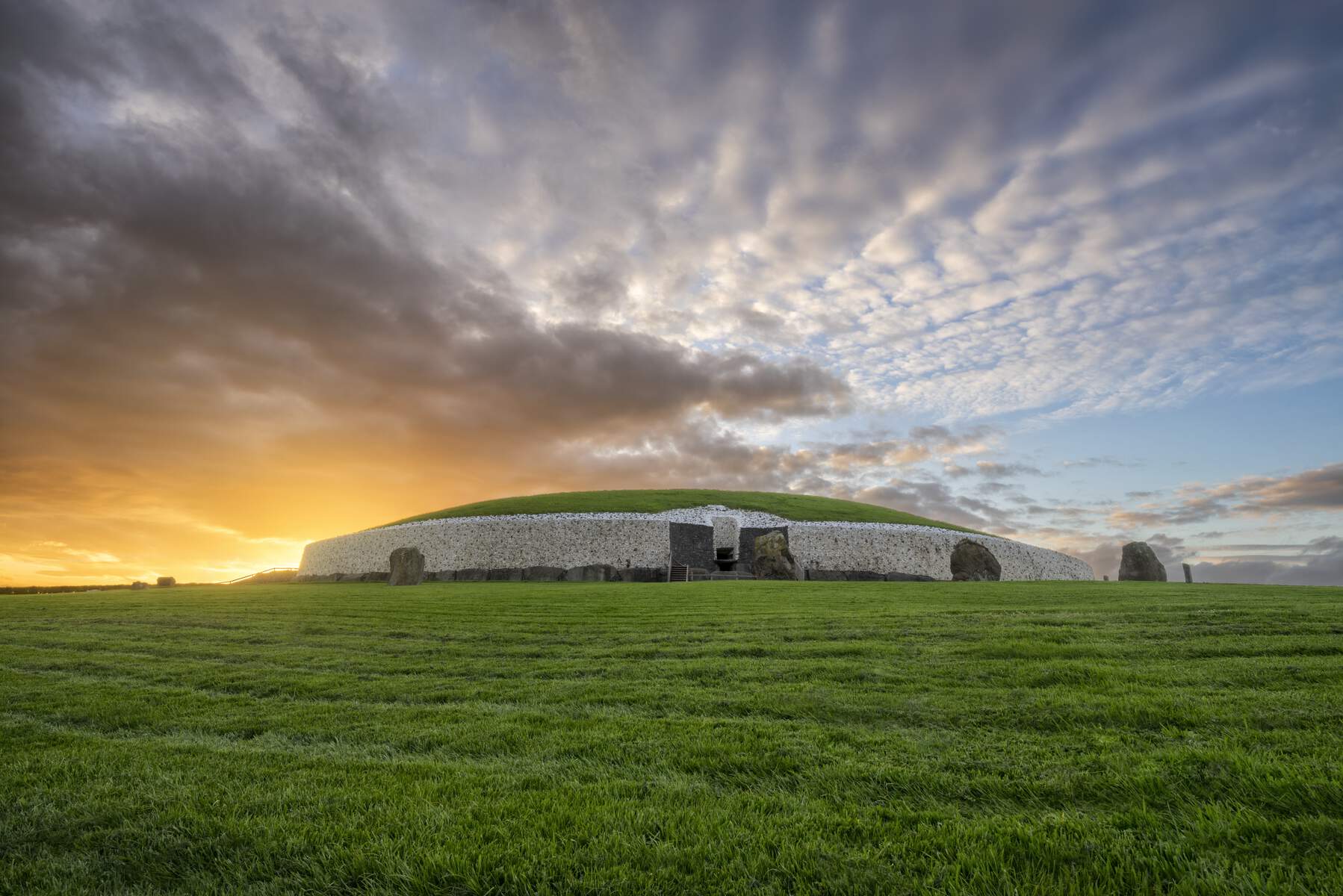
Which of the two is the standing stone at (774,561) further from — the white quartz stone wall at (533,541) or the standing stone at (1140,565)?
the standing stone at (1140,565)

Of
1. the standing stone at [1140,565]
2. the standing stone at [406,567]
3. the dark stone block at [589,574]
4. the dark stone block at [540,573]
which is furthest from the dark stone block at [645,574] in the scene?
the standing stone at [1140,565]

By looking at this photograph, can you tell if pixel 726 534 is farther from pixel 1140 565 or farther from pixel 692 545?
pixel 1140 565

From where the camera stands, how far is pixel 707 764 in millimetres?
5633

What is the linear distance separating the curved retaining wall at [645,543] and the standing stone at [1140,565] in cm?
935

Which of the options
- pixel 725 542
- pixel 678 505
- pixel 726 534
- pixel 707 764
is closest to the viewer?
pixel 707 764

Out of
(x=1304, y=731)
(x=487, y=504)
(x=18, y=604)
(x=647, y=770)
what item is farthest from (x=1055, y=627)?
(x=487, y=504)

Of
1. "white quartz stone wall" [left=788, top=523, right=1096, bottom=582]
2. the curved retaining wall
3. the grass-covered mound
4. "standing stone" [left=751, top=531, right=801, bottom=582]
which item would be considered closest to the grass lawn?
"standing stone" [left=751, top=531, right=801, bottom=582]

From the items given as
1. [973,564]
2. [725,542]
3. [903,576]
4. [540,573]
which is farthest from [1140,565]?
[540,573]

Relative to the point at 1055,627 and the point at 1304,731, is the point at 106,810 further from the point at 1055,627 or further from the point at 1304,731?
the point at 1055,627

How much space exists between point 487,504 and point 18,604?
2901 centimetres

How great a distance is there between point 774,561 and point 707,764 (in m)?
28.3

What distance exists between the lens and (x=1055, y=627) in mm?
12141

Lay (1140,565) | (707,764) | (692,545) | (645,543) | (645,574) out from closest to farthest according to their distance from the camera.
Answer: (707,764)
(1140,565)
(645,574)
(645,543)
(692,545)

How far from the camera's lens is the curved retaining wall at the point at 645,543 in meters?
39.4
